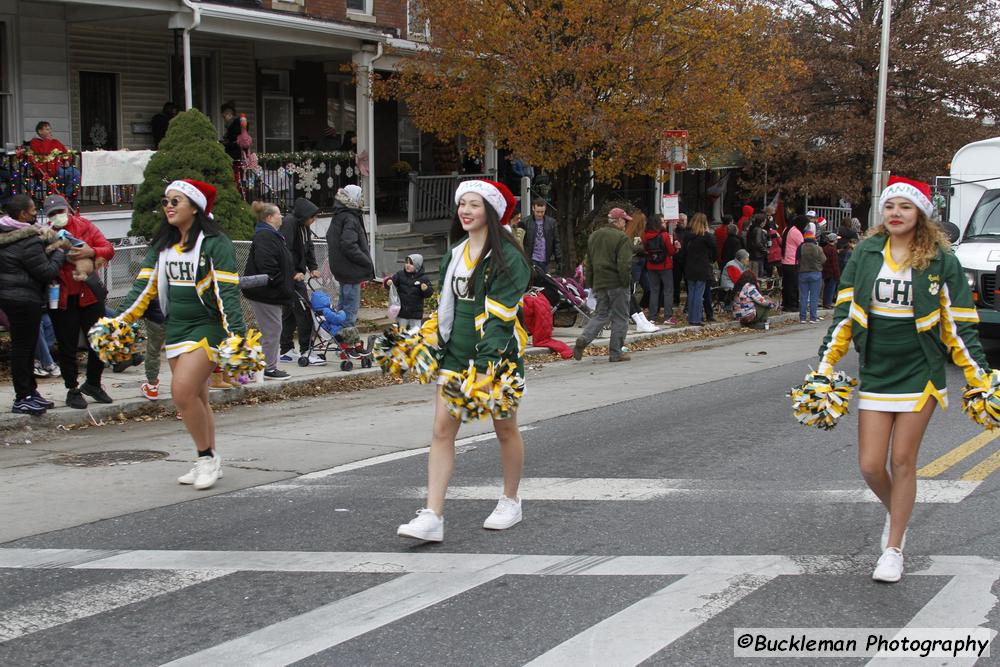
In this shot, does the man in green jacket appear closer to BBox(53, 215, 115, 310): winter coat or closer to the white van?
the white van

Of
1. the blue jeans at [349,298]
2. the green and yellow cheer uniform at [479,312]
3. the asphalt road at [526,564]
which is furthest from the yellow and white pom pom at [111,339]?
the blue jeans at [349,298]

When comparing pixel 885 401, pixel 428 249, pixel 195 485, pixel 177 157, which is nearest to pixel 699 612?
pixel 885 401

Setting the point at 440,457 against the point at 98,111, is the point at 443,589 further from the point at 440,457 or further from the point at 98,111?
the point at 98,111

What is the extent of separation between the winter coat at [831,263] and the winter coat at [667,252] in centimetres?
453

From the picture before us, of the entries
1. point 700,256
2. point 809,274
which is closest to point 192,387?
point 700,256

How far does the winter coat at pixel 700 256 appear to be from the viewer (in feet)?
60.1

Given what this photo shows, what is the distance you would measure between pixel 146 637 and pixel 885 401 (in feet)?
11.1

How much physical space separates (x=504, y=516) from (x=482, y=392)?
0.94 meters

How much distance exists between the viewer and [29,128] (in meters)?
18.0

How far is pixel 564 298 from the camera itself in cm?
1723

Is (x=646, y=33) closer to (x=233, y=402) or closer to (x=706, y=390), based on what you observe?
(x=706, y=390)

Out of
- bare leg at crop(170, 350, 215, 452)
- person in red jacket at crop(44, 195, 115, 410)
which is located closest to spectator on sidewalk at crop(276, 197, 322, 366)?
person in red jacket at crop(44, 195, 115, 410)

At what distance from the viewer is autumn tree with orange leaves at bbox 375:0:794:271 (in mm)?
18156

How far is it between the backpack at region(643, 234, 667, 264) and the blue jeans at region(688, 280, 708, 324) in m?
0.80
